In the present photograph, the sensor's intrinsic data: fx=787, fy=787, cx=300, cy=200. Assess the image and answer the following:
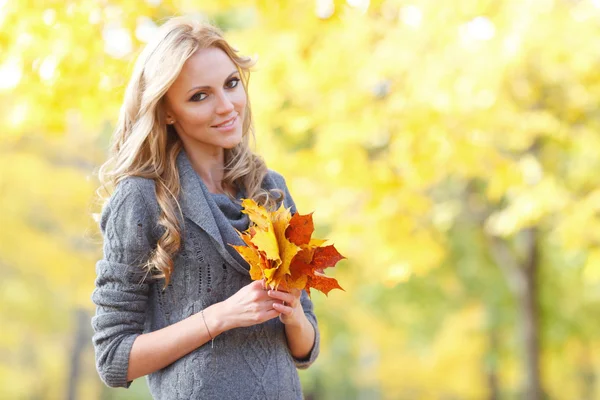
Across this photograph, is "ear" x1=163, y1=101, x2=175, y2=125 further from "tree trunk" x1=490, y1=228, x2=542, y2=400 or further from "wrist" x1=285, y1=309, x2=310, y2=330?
"tree trunk" x1=490, y1=228, x2=542, y2=400

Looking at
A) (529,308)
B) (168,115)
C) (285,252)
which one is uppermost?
(529,308)

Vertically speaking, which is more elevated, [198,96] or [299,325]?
[198,96]

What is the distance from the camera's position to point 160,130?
82.0 inches

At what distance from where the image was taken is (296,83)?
262 inches

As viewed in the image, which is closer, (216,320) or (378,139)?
(216,320)

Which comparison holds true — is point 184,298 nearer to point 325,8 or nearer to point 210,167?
point 210,167

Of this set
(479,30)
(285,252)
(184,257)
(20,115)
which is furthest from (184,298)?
(479,30)

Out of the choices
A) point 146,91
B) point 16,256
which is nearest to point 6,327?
point 16,256

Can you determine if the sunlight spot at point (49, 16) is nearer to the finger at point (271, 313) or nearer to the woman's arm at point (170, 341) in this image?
the woman's arm at point (170, 341)

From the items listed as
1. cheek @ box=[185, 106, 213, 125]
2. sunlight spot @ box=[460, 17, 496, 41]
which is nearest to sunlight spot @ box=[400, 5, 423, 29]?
sunlight spot @ box=[460, 17, 496, 41]

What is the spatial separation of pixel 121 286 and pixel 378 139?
4847mm

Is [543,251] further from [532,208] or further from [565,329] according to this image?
[532,208]

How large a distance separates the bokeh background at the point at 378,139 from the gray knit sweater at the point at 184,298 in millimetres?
529

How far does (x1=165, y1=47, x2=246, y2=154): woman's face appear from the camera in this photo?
2.04 meters
